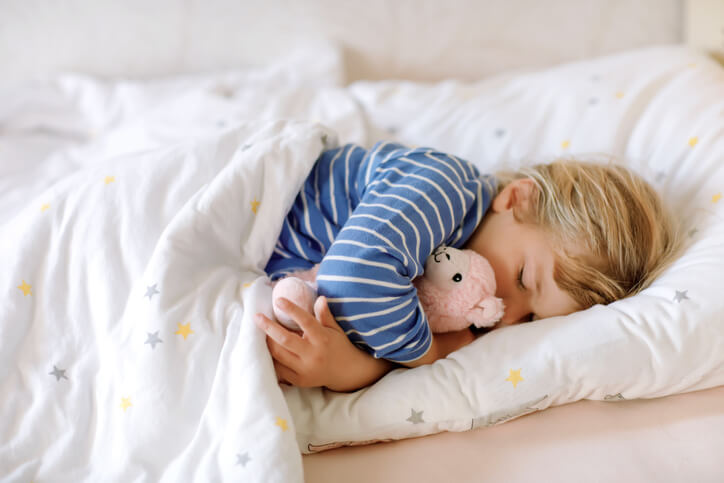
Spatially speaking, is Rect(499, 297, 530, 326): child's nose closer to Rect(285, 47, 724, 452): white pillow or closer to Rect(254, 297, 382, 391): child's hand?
Rect(285, 47, 724, 452): white pillow

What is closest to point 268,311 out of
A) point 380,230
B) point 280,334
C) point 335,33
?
point 280,334

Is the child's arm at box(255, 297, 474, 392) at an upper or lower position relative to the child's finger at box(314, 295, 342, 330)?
lower

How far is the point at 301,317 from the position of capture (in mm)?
708

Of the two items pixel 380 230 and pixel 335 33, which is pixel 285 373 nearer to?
pixel 380 230

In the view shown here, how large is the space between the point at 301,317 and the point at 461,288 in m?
0.24

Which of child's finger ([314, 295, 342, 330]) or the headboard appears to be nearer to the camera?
child's finger ([314, 295, 342, 330])

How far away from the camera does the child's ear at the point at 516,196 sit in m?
0.91

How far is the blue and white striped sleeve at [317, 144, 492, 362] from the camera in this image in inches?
29.0

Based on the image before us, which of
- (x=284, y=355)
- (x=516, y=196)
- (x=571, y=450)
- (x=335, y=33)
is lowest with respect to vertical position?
(x=571, y=450)

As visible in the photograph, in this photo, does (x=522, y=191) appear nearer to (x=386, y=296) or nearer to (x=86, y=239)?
(x=386, y=296)

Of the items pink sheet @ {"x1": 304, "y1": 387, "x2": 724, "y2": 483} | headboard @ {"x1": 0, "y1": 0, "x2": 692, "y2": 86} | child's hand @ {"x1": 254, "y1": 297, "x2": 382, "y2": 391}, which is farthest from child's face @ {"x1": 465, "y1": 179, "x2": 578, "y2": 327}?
headboard @ {"x1": 0, "y1": 0, "x2": 692, "y2": 86}

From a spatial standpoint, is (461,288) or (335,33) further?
(335,33)

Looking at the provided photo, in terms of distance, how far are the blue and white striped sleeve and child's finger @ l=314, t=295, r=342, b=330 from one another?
1cm

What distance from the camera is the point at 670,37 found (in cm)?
140
